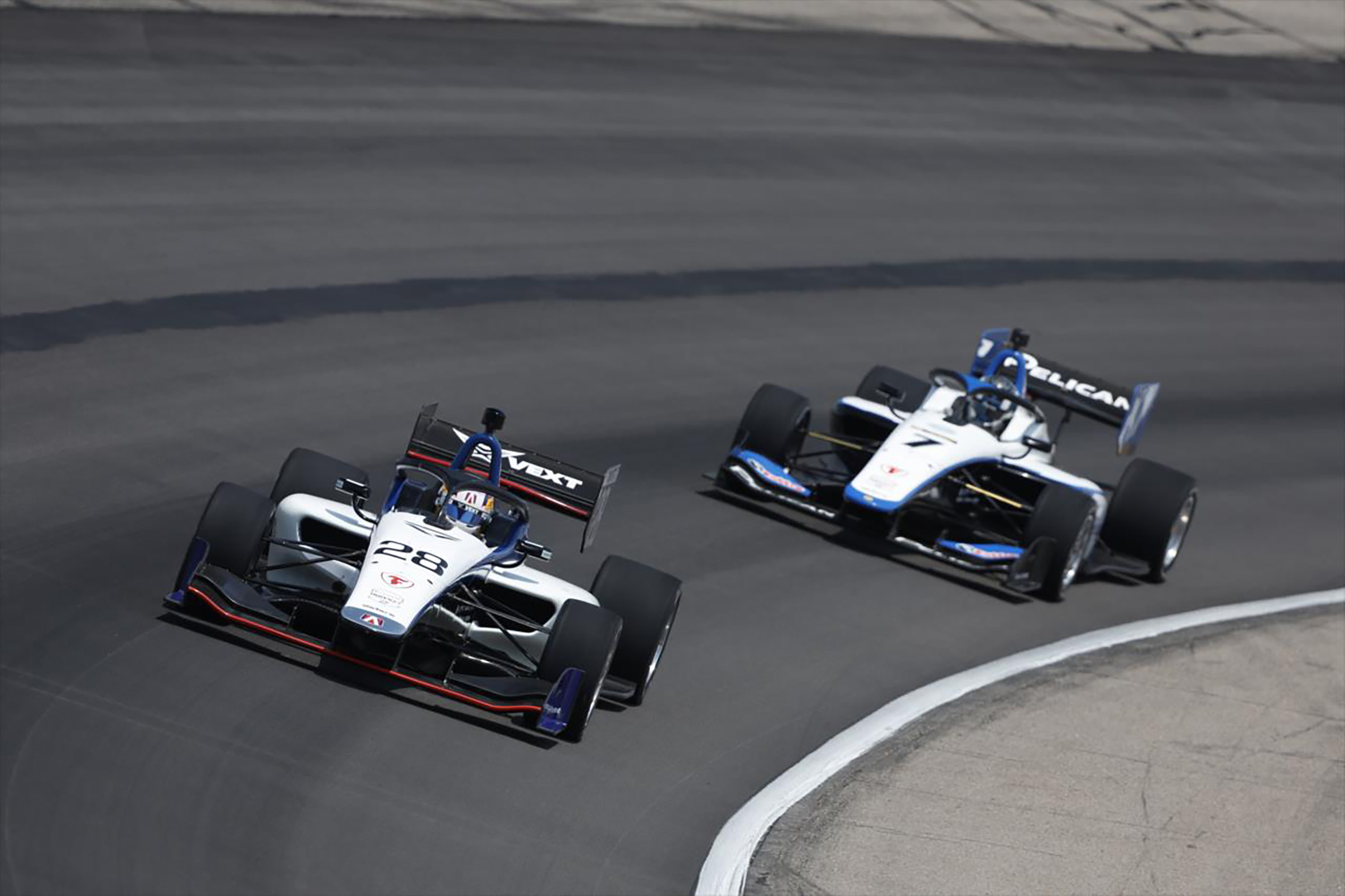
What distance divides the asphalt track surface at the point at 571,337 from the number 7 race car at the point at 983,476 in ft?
1.09

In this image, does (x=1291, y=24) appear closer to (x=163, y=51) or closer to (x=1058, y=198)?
(x=1058, y=198)

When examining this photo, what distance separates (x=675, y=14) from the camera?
33906 mm

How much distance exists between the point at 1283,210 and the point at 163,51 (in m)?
16.5

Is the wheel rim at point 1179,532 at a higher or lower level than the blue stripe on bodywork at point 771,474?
higher

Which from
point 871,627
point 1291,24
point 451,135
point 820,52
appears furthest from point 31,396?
point 1291,24

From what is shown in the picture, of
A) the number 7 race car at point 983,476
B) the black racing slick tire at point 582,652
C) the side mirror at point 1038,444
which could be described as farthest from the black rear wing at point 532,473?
the side mirror at point 1038,444

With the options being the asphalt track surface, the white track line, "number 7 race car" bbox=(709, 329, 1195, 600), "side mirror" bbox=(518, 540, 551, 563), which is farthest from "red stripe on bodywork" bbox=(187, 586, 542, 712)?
"number 7 race car" bbox=(709, 329, 1195, 600)

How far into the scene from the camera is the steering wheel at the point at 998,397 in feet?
56.0

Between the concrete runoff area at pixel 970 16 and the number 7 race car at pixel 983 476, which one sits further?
the concrete runoff area at pixel 970 16

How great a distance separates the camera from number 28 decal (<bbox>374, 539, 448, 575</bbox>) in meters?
12.0

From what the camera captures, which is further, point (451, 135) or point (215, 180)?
point (451, 135)

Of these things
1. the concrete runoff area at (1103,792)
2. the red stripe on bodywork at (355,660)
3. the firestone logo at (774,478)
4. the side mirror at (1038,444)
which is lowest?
the red stripe on bodywork at (355,660)

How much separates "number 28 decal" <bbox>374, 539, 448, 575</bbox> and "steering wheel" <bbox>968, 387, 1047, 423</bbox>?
6413mm

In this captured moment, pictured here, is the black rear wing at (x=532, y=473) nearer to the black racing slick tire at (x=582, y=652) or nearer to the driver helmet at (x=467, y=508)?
the driver helmet at (x=467, y=508)
